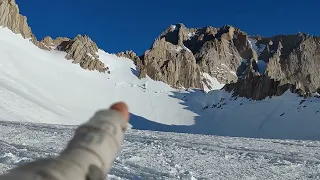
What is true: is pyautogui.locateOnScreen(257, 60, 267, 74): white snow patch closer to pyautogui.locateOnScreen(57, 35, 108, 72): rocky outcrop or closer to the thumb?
pyautogui.locateOnScreen(57, 35, 108, 72): rocky outcrop

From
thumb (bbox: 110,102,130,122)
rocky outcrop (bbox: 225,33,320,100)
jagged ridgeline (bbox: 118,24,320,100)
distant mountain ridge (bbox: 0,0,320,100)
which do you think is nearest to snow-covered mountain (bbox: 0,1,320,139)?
distant mountain ridge (bbox: 0,0,320,100)

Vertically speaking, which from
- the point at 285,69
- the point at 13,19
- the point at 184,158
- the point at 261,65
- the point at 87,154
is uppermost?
the point at 261,65

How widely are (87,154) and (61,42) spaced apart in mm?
108187

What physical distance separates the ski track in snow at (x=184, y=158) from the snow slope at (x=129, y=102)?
28534 mm

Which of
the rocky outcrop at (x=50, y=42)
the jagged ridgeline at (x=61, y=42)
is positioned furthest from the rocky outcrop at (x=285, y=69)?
the rocky outcrop at (x=50, y=42)

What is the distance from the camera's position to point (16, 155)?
42.5ft

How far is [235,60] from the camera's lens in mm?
154250

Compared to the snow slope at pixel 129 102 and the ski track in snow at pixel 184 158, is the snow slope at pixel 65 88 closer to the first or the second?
the snow slope at pixel 129 102

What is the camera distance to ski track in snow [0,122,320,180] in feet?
39.7

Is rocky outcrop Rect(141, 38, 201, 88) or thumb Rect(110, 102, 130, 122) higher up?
rocky outcrop Rect(141, 38, 201, 88)

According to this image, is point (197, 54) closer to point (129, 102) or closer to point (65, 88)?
point (129, 102)

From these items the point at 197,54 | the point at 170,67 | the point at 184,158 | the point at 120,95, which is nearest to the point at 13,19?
the point at 120,95

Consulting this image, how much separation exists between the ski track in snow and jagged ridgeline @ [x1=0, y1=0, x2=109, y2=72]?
244 ft

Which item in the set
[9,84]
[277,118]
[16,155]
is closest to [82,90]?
[9,84]
